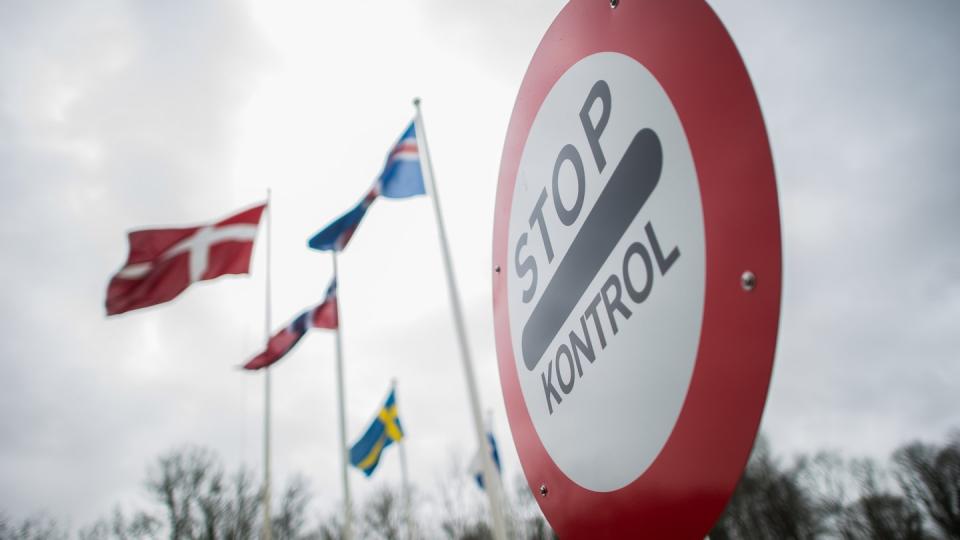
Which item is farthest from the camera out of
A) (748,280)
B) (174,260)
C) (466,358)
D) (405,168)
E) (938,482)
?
(938,482)

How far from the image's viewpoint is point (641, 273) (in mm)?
835

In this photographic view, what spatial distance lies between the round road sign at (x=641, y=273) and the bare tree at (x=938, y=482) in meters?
37.8

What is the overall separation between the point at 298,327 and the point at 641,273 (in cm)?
717

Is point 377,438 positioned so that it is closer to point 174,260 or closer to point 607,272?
point 174,260

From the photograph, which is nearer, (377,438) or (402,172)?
(402,172)

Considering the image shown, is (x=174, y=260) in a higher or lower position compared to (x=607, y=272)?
higher

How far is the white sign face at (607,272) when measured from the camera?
0.77 m

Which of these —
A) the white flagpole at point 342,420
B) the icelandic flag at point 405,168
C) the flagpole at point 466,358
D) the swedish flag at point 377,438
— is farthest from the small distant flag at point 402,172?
the swedish flag at point 377,438

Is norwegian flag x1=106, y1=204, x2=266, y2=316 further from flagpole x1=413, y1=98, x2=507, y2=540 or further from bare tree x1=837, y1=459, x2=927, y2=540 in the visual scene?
bare tree x1=837, y1=459, x2=927, y2=540

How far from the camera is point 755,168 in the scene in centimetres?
66

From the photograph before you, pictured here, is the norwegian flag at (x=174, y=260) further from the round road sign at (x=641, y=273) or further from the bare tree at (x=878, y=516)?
the bare tree at (x=878, y=516)

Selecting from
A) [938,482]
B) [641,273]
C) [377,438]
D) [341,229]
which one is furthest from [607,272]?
[938,482]

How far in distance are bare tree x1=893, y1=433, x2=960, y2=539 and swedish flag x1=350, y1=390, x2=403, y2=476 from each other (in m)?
31.8

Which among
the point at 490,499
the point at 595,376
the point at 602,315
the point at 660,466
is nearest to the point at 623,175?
the point at 602,315
